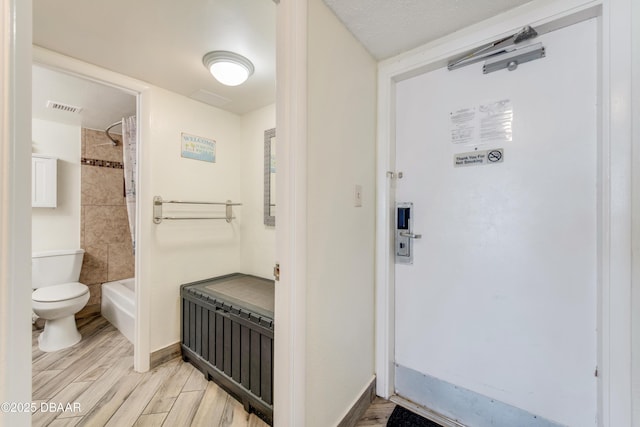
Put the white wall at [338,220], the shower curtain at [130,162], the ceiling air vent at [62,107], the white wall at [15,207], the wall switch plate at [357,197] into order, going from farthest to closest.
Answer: the ceiling air vent at [62,107]
the shower curtain at [130,162]
the wall switch plate at [357,197]
the white wall at [338,220]
the white wall at [15,207]

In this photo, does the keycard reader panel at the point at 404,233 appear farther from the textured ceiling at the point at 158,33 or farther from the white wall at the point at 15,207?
the white wall at the point at 15,207

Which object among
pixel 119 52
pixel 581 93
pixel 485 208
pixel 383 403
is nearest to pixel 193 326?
pixel 383 403

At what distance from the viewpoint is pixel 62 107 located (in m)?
2.24

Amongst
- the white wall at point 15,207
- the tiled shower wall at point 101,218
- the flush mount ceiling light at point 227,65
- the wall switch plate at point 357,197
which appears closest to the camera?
the white wall at point 15,207

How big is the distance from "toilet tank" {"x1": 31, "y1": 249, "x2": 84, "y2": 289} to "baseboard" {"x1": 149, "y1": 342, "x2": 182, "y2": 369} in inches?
55.2

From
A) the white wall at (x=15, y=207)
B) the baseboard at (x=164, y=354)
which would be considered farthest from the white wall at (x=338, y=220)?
the baseboard at (x=164, y=354)

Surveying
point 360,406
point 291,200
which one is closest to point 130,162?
point 291,200

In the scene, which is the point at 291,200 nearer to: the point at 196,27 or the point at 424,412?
the point at 196,27

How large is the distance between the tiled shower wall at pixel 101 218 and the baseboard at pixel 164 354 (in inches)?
60.0

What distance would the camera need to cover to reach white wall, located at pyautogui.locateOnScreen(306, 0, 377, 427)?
1.12 m

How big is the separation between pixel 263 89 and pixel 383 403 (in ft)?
7.41

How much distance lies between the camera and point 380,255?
1.56 metres

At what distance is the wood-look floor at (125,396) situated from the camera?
1421mm

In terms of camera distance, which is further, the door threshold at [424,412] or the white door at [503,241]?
the door threshold at [424,412]
